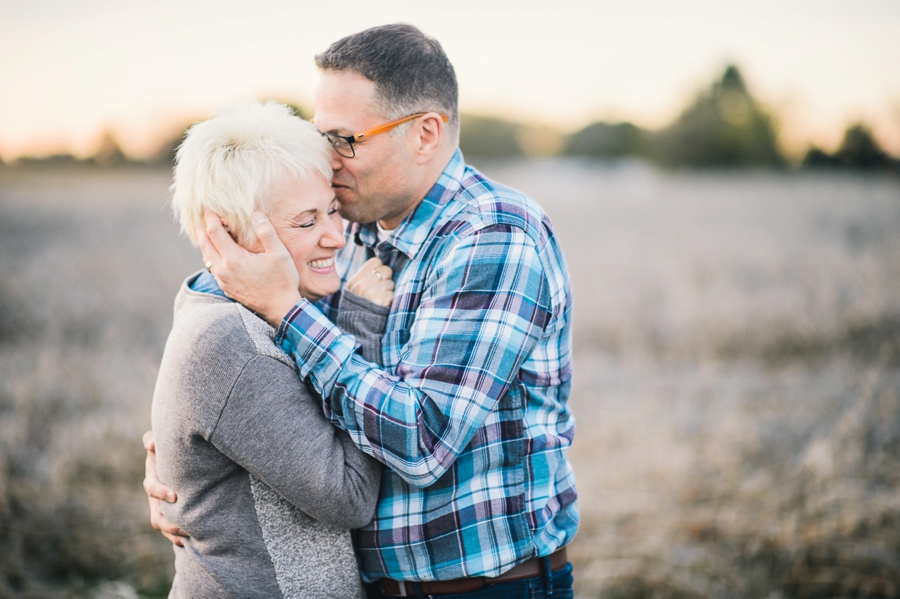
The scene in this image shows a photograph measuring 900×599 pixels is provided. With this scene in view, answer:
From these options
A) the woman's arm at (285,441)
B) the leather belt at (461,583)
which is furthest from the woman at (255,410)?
the leather belt at (461,583)

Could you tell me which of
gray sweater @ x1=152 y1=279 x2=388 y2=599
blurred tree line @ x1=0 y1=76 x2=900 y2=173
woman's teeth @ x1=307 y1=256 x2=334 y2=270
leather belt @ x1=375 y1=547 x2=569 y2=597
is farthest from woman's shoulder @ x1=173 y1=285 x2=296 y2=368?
blurred tree line @ x1=0 y1=76 x2=900 y2=173

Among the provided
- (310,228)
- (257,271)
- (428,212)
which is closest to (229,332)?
(257,271)

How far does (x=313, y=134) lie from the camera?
181 cm

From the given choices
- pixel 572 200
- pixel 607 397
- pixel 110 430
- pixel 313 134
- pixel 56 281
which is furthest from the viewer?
pixel 572 200

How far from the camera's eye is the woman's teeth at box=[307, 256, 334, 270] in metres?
1.83

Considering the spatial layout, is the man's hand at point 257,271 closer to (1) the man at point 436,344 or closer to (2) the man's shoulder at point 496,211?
(1) the man at point 436,344

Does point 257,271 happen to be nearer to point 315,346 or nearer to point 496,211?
point 315,346

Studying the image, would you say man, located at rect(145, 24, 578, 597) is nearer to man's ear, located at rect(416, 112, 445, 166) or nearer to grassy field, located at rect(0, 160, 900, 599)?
man's ear, located at rect(416, 112, 445, 166)

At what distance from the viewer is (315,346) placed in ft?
4.93

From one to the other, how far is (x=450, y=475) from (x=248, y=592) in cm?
63

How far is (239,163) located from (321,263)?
0.40 m

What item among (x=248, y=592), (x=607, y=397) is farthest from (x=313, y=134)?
(x=607, y=397)

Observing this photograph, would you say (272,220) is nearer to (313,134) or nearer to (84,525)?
(313,134)

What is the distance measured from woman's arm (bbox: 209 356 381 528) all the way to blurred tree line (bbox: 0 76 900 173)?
12465 millimetres
